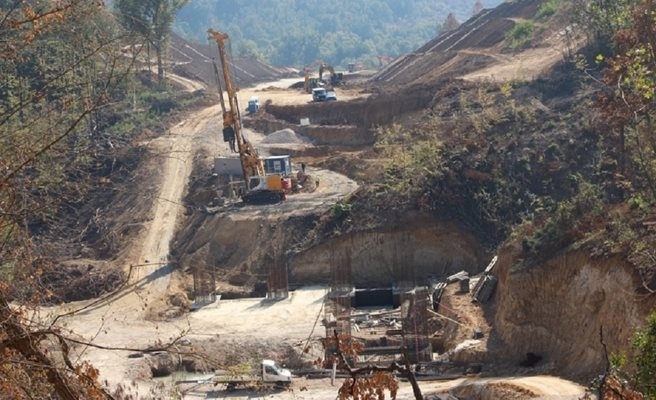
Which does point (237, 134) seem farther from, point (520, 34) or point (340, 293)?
point (520, 34)

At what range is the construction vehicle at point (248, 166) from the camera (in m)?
45.5

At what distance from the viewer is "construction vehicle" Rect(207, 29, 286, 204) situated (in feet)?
149

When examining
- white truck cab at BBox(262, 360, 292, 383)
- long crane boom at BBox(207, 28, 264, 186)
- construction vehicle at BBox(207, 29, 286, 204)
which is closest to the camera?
white truck cab at BBox(262, 360, 292, 383)

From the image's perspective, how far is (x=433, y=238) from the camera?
3966cm

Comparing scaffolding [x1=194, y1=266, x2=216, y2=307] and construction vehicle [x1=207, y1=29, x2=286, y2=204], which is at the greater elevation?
construction vehicle [x1=207, y1=29, x2=286, y2=204]

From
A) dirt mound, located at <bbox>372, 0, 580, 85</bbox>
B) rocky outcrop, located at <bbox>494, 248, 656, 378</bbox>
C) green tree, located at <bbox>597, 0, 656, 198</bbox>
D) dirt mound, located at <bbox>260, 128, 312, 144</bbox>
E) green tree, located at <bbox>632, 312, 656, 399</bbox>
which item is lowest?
rocky outcrop, located at <bbox>494, 248, 656, 378</bbox>

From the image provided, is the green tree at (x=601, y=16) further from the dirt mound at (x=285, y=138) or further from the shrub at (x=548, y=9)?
the shrub at (x=548, y=9)

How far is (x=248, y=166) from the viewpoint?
46562mm

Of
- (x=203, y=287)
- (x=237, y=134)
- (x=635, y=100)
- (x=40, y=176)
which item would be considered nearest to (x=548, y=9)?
(x=237, y=134)

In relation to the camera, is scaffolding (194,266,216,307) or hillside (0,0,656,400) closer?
hillside (0,0,656,400)

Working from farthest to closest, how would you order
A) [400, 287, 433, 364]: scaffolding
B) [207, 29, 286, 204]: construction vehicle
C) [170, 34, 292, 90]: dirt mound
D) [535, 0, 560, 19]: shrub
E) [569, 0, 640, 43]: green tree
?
[170, 34, 292, 90]: dirt mound, [535, 0, 560, 19]: shrub, [569, 0, 640, 43]: green tree, [207, 29, 286, 204]: construction vehicle, [400, 287, 433, 364]: scaffolding

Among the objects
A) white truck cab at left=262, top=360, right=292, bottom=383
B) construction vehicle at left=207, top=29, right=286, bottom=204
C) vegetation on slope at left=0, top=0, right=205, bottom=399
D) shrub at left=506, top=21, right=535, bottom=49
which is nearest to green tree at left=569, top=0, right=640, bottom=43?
shrub at left=506, top=21, right=535, bottom=49

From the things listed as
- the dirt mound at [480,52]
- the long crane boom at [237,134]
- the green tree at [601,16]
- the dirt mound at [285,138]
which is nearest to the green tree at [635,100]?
the green tree at [601,16]

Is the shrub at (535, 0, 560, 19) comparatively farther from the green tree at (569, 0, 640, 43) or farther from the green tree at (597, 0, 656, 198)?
the green tree at (597, 0, 656, 198)
